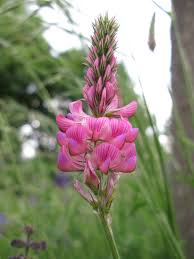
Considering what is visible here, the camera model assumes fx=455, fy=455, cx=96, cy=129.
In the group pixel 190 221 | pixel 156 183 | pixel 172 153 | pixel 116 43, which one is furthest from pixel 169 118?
pixel 116 43

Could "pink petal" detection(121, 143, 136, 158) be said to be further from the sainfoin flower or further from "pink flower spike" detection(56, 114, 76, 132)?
"pink flower spike" detection(56, 114, 76, 132)

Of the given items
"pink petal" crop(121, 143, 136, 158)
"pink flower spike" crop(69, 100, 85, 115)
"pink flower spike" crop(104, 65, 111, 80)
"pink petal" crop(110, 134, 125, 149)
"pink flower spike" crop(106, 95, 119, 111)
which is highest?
"pink flower spike" crop(104, 65, 111, 80)

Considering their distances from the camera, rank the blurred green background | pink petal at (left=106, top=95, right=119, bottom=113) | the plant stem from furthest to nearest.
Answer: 1. the blurred green background
2. pink petal at (left=106, top=95, right=119, bottom=113)
3. the plant stem

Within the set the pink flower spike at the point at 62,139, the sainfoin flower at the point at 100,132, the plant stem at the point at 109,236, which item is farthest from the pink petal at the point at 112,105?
the plant stem at the point at 109,236

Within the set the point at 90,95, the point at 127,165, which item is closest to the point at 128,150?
the point at 127,165


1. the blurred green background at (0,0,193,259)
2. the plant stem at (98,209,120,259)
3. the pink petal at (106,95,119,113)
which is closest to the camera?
the plant stem at (98,209,120,259)

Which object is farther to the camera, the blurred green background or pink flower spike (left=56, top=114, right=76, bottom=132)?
the blurred green background

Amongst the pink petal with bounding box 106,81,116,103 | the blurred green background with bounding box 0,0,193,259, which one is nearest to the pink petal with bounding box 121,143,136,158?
the pink petal with bounding box 106,81,116,103
